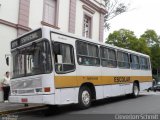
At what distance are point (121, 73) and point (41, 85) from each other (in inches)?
244

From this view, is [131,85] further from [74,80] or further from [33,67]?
[33,67]

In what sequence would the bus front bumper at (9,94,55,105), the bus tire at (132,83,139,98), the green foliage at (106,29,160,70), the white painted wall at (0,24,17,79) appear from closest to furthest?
the bus front bumper at (9,94,55,105) → the white painted wall at (0,24,17,79) → the bus tire at (132,83,139,98) → the green foliage at (106,29,160,70)

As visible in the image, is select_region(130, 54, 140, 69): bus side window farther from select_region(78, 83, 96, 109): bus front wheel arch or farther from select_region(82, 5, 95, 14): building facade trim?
select_region(82, 5, 95, 14): building facade trim

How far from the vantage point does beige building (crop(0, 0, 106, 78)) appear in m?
16.0

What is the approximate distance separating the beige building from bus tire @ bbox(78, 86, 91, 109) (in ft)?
15.3

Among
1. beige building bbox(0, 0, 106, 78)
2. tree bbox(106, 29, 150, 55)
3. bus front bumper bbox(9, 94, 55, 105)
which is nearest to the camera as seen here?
bus front bumper bbox(9, 94, 55, 105)

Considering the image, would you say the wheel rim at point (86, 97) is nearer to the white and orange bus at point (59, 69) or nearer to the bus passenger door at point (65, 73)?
the white and orange bus at point (59, 69)

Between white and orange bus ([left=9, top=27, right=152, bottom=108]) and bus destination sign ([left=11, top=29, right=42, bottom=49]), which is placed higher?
bus destination sign ([left=11, top=29, right=42, bottom=49])

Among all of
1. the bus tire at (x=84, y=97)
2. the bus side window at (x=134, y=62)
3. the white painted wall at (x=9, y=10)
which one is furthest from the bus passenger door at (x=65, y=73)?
the bus side window at (x=134, y=62)

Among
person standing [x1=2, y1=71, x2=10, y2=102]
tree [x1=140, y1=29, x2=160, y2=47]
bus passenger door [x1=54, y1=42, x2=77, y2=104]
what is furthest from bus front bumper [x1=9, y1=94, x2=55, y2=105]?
tree [x1=140, y1=29, x2=160, y2=47]

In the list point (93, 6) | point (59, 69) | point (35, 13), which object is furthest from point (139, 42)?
point (59, 69)

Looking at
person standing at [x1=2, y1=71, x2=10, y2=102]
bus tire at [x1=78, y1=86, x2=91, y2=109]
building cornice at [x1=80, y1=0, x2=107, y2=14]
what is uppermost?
building cornice at [x1=80, y1=0, x2=107, y2=14]

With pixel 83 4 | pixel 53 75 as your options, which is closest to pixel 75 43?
pixel 53 75

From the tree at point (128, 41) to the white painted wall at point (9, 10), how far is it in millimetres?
46794
